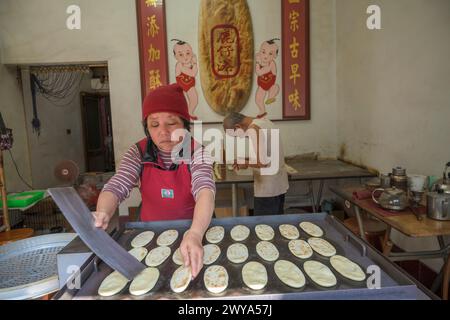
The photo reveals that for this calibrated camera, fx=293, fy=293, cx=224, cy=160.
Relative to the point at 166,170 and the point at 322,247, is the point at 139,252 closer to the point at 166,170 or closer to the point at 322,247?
the point at 166,170

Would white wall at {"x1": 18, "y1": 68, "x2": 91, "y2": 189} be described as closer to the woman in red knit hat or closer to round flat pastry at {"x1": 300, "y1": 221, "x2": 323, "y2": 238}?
the woman in red knit hat

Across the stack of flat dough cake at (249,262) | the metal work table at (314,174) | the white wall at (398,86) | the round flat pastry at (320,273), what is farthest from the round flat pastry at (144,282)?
the white wall at (398,86)

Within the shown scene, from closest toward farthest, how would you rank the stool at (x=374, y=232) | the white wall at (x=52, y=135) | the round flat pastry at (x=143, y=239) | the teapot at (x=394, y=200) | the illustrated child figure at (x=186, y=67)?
the round flat pastry at (x=143, y=239)
the teapot at (x=394, y=200)
the stool at (x=374, y=232)
the illustrated child figure at (x=186, y=67)
the white wall at (x=52, y=135)

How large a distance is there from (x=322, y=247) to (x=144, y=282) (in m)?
0.71

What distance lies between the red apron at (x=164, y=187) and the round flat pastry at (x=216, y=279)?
48 centimetres

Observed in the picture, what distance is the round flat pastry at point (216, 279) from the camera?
0.94 meters

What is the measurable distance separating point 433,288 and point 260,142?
5.52ft

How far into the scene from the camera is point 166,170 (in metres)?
1.47

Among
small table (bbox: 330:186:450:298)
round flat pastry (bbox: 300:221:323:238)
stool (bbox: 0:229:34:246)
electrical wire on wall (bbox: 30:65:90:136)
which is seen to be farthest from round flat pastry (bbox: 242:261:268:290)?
electrical wire on wall (bbox: 30:65:90:136)

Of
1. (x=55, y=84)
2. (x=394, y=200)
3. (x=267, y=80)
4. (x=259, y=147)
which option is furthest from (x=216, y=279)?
(x=55, y=84)

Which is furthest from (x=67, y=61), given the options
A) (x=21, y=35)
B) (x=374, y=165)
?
(x=374, y=165)

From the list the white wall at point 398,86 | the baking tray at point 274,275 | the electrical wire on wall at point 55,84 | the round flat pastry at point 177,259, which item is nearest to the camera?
the baking tray at point 274,275

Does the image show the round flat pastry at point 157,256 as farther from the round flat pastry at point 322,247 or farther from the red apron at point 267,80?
the red apron at point 267,80

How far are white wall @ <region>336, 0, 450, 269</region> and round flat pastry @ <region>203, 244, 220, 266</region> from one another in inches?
77.7
